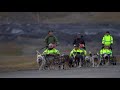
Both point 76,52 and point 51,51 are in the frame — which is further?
point 76,52

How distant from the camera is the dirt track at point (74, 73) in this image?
2053 centimetres

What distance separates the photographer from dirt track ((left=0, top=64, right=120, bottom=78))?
2053 cm

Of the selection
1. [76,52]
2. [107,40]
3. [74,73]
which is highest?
[107,40]

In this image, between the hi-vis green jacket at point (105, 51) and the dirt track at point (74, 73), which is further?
the hi-vis green jacket at point (105, 51)

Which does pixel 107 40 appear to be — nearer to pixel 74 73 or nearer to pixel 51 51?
pixel 51 51

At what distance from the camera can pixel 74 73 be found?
21.2 m

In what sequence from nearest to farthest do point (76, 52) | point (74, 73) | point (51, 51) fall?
point (74, 73) < point (51, 51) < point (76, 52)

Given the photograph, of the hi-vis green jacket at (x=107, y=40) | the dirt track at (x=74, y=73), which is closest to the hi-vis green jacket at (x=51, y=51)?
the dirt track at (x=74, y=73)

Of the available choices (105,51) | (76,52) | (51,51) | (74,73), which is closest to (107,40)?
(105,51)

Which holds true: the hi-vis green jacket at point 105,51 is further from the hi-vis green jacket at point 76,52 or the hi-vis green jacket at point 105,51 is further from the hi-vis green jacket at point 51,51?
the hi-vis green jacket at point 51,51

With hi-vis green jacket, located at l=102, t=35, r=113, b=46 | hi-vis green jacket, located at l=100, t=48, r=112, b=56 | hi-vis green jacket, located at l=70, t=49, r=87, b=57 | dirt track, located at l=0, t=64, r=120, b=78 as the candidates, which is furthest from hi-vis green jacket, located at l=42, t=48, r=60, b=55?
hi-vis green jacket, located at l=102, t=35, r=113, b=46

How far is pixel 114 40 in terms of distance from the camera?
74.9 feet

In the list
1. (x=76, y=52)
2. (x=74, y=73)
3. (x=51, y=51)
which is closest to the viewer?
(x=74, y=73)

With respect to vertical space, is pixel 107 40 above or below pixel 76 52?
above
